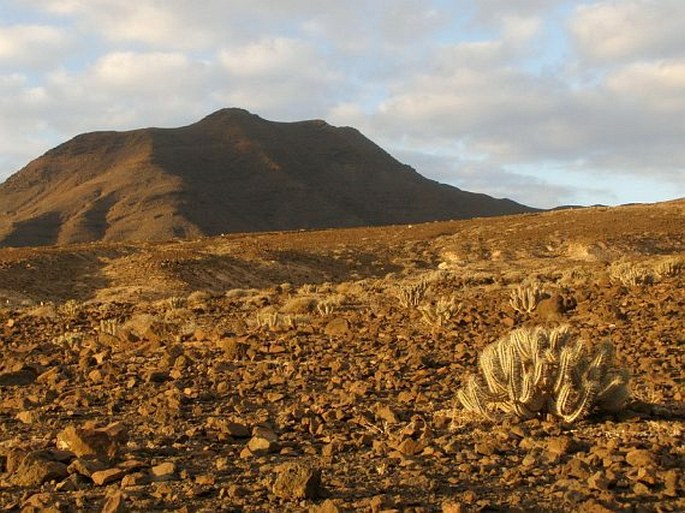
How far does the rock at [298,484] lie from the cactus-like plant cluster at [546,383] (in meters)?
1.95

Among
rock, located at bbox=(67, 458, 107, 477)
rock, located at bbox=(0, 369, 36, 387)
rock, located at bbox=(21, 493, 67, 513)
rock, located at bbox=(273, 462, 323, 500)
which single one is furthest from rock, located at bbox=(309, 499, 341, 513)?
rock, located at bbox=(0, 369, 36, 387)

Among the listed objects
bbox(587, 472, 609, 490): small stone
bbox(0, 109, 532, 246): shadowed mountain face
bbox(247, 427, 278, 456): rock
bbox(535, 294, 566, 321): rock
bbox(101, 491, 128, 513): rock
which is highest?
bbox(0, 109, 532, 246): shadowed mountain face

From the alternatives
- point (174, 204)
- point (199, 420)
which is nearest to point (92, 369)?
point (199, 420)

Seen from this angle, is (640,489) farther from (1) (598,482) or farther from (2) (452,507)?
(2) (452,507)

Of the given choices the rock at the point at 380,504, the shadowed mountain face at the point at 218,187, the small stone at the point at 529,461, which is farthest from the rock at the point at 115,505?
the shadowed mountain face at the point at 218,187

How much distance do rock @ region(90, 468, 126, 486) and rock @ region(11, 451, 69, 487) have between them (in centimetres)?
21

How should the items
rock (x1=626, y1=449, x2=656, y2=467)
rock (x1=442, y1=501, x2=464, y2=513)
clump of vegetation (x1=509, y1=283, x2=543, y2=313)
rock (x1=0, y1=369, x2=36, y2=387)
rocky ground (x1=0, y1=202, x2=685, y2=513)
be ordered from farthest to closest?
clump of vegetation (x1=509, y1=283, x2=543, y2=313) < rock (x1=0, y1=369, x2=36, y2=387) < rock (x1=626, y1=449, x2=656, y2=467) < rocky ground (x1=0, y1=202, x2=685, y2=513) < rock (x1=442, y1=501, x2=464, y2=513)

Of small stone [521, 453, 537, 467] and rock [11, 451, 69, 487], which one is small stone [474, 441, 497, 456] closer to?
small stone [521, 453, 537, 467]

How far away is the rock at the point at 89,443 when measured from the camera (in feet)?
16.9

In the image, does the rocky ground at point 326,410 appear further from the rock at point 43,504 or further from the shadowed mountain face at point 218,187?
the shadowed mountain face at point 218,187

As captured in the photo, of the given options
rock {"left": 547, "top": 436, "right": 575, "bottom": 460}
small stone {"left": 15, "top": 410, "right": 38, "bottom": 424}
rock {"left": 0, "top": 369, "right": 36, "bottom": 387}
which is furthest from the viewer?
rock {"left": 0, "top": 369, "right": 36, "bottom": 387}

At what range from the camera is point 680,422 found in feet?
18.5

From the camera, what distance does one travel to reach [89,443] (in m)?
5.18

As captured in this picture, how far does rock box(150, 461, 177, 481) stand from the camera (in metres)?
4.70
